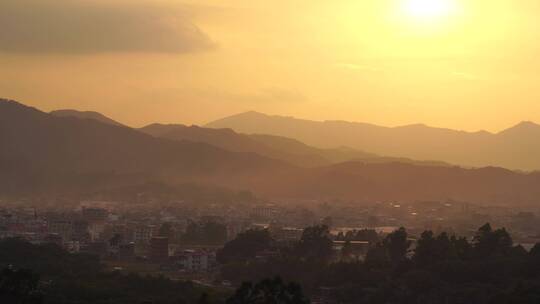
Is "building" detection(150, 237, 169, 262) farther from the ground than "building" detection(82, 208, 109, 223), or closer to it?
closer to it

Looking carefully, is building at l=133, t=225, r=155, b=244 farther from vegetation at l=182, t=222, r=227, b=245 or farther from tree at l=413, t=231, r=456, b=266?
tree at l=413, t=231, r=456, b=266

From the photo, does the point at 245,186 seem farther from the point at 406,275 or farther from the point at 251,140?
the point at 406,275

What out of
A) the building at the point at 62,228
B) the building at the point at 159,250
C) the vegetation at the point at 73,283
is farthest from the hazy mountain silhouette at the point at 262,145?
the vegetation at the point at 73,283

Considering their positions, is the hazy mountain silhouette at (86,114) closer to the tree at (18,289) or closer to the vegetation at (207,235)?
the vegetation at (207,235)

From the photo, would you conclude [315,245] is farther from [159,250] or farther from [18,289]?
[18,289]

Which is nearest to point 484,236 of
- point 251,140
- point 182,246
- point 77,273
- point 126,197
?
point 77,273

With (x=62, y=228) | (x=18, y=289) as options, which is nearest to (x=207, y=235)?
(x=62, y=228)

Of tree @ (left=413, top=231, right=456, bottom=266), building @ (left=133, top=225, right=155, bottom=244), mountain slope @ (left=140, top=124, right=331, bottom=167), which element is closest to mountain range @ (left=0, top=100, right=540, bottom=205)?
mountain slope @ (left=140, top=124, right=331, bottom=167)
